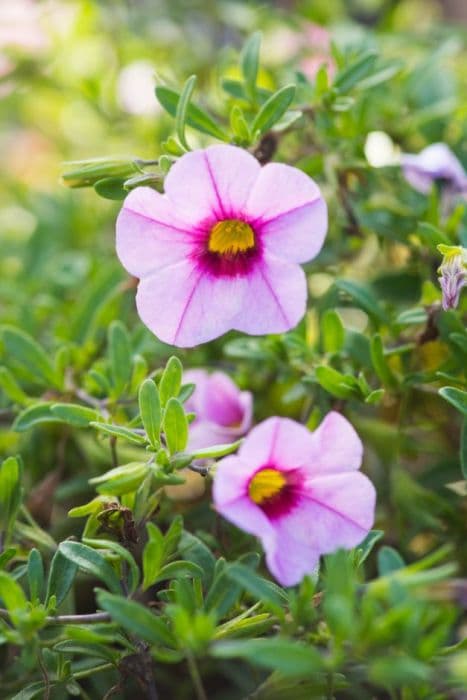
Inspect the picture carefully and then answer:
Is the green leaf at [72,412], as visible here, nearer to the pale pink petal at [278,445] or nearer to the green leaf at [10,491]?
the green leaf at [10,491]

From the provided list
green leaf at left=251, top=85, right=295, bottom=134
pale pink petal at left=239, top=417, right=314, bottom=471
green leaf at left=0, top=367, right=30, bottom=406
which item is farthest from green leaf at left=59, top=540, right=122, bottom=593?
green leaf at left=251, top=85, right=295, bottom=134

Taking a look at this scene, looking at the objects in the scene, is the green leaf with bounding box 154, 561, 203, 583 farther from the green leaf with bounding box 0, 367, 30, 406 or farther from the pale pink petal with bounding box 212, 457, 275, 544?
the green leaf with bounding box 0, 367, 30, 406

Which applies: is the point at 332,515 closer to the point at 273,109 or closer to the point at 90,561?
the point at 90,561

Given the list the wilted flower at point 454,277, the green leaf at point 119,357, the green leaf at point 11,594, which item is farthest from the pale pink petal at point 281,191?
the green leaf at point 11,594

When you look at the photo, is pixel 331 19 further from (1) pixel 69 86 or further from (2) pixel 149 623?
(2) pixel 149 623

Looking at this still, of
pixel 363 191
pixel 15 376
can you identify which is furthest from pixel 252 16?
pixel 15 376

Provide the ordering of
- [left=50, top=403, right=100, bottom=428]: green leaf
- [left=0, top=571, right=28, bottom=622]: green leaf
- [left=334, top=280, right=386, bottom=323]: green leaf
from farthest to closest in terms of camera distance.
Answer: [left=334, top=280, right=386, bottom=323]: green leaf
[left=50, top=403, right=100, bottom=428]: green leaf
[left=0, top=571, right=28, bottom=622]: green leaf

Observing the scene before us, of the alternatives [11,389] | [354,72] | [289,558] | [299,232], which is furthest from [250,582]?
[354,72]
